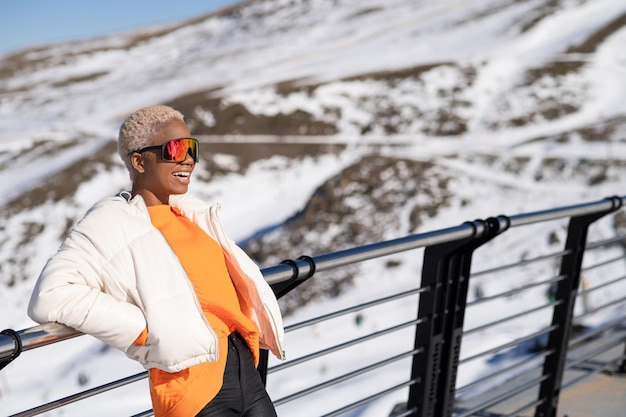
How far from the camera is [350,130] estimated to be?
34.7 m

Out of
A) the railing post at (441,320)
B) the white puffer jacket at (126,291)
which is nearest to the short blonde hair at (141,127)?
the white puffer jacket at (126,291)

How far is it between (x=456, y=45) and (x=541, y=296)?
34842 mm

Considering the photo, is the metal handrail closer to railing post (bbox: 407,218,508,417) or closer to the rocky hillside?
railing post (bbox: 407,218,508,417)

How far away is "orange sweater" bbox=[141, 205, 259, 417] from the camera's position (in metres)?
1.92

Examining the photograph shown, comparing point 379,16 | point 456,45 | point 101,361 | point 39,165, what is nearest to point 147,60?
point 379,16

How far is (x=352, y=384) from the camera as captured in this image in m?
12.2

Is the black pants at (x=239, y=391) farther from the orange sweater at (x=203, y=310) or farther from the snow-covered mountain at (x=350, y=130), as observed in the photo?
the snow-covered mountain at (x=350, y=130)

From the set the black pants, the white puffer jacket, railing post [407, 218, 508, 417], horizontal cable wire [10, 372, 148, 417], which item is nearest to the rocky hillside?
railing post [407, 218, 508, 417]

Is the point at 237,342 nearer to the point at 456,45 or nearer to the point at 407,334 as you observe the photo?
the point at 407,334

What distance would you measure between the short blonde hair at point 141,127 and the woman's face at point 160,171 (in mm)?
18

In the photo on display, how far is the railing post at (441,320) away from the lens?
308 centimetres

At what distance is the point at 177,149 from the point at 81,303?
0.56 m

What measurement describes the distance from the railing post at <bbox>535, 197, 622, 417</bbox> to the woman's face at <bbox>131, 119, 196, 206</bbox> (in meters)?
2.55

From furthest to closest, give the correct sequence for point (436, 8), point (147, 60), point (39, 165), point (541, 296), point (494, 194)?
point (147, 60) → point (436, 8) → point (39, 165) → point (494, 194) → point (541, 296)
